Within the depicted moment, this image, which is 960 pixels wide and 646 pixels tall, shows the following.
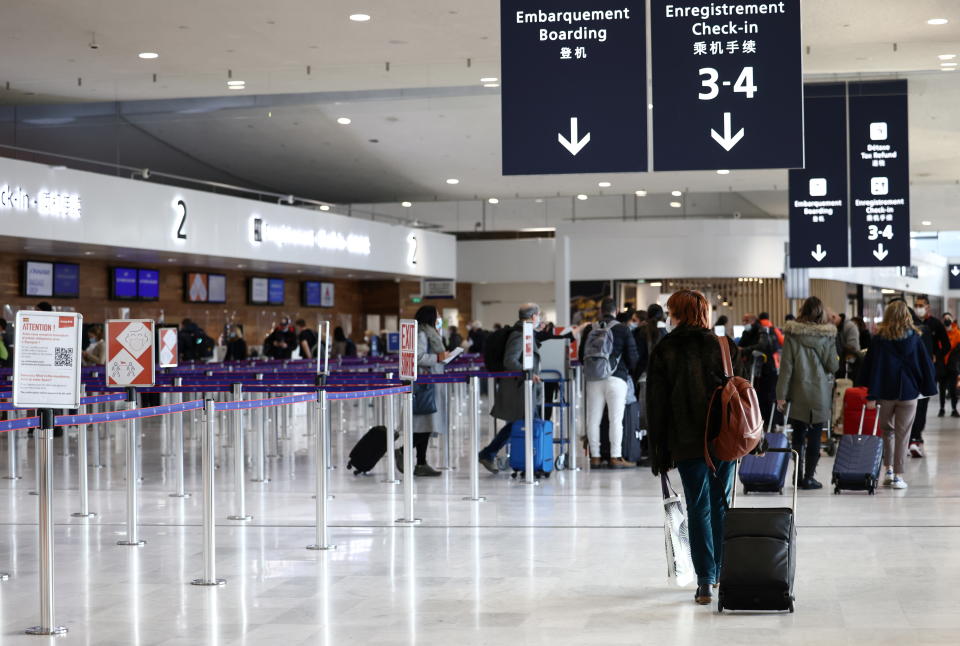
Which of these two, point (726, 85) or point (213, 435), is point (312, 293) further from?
point (213, 435)

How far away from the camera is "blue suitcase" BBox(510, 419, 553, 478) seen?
10.3m

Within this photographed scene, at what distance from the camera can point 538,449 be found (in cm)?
1034

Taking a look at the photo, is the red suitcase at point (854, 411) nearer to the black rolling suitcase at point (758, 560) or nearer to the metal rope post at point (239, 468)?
the metal rope post at point (239, 468)

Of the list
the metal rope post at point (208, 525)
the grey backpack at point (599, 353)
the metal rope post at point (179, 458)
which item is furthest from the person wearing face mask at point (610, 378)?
the metal rope post at point (208, 525)

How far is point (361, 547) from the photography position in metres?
6.93

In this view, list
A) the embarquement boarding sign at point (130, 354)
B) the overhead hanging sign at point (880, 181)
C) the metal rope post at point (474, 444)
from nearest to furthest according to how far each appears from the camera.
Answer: the embarquement boarding sign at point (130, 354), the metal rope post at point (474, 444), the overhead hanging sign at point (880, 181)

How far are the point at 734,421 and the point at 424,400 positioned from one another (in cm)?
569

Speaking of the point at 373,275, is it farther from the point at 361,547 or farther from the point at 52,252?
the point at 361,547

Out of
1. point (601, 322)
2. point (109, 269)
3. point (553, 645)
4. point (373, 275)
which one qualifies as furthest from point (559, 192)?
point (553, 645)

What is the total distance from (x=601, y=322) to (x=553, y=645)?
6295mm

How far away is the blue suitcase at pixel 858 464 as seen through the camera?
888cm

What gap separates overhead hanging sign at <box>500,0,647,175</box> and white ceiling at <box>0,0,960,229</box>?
12.2 ft

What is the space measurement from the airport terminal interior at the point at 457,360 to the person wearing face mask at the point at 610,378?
1.4 inches

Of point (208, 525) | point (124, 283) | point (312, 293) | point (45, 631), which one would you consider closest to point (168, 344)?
point (208, 525)
